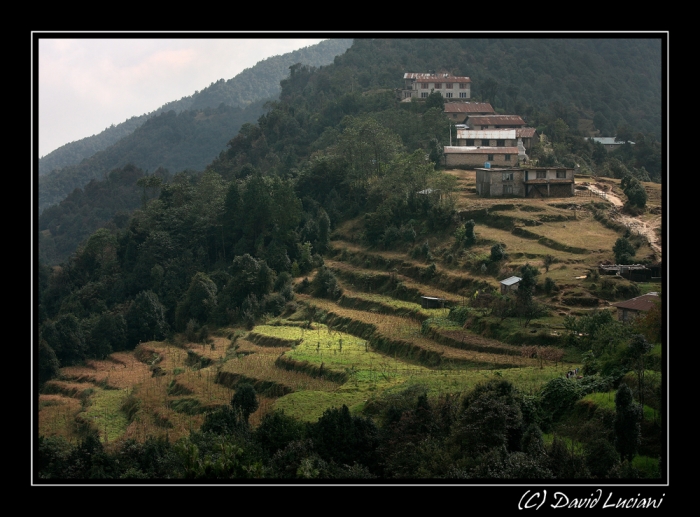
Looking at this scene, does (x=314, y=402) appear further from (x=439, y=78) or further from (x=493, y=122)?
(x=439, y=78)

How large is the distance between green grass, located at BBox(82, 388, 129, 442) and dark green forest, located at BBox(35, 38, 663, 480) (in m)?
2.06

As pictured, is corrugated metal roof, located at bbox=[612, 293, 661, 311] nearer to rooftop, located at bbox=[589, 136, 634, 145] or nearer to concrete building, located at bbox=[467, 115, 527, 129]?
concrete building, located at bbox=[467, 115, 527, 129]

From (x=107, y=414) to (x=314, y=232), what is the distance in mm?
13580

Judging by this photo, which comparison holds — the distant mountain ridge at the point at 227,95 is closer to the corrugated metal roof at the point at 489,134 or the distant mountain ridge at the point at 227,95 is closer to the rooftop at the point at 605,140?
the rooftop at the point at 605,140

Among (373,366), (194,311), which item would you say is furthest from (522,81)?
(373,366)

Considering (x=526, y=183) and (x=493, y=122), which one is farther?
(x=493, y=122)

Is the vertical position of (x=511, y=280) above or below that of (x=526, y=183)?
below

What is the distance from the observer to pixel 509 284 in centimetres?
2606

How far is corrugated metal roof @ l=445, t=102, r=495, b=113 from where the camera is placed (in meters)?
49.9

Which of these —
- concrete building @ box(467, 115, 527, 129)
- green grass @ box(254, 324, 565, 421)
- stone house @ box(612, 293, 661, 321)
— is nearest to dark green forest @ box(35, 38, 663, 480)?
green grass @ box(254, 324, 565, 421)

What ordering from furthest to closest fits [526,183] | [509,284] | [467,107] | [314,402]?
[467,107], [526,183], [509,284], [314,402]

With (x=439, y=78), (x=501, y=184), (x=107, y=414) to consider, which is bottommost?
(x=107, y=414)

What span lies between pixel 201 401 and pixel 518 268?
10252 mm

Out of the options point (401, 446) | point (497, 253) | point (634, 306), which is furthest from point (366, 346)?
point (401, 446)
